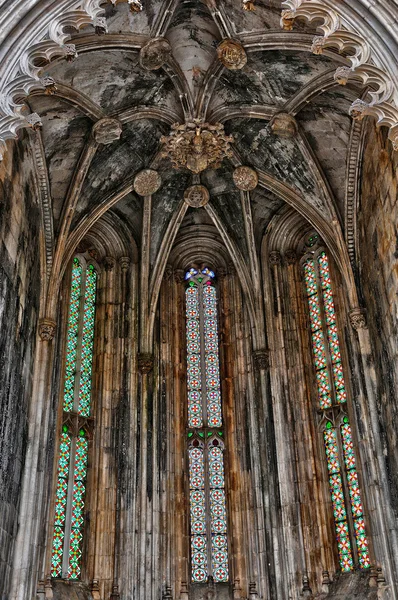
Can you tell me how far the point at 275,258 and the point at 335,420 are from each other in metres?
4.16

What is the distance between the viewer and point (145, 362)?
17.6 m

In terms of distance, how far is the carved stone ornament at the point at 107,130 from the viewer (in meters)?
16.3

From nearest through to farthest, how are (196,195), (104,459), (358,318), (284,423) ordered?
(358,318) < (104,459) < (284,423) < (196,195)

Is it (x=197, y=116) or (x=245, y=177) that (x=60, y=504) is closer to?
(x=245, y=177)

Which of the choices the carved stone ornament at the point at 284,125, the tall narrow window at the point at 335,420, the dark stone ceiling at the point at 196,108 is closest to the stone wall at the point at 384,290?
the tall narrow window at the point at 335,420

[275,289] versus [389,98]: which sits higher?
[275,289]

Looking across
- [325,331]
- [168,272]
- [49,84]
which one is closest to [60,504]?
[168,272]

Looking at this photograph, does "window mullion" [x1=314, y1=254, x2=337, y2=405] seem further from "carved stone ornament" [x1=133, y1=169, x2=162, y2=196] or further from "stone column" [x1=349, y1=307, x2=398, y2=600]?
"carved stone ornament" [x1=133, y1=169, x2=162, y2=196]

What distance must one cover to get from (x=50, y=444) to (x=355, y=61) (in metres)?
8.61

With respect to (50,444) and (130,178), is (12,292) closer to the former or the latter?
(50,444)

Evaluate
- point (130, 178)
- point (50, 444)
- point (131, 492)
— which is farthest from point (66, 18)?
point (131, 492)

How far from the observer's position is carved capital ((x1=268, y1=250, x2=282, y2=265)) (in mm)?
18688

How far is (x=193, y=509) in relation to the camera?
16688 millimetres

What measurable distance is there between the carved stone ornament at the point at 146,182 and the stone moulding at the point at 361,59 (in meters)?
6.25
